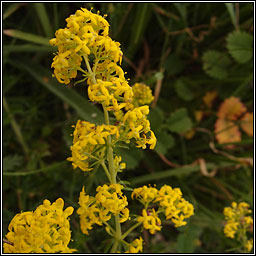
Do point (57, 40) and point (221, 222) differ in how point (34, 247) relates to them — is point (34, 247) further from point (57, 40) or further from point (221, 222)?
point (221, 222)

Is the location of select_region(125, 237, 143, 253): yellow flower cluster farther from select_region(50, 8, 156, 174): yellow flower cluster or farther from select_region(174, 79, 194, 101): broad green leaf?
select_region(174, 79, 194, 101): broad green leaf

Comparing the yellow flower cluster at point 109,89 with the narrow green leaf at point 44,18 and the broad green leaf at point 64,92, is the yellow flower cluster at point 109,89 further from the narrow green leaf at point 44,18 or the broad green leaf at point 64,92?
the narrow green leaf at point 44,18

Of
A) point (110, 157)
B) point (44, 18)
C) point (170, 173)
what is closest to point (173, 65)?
point (170, 173)

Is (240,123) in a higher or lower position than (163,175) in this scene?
higher

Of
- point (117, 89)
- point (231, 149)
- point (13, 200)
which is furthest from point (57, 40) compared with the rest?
point (231, 149)

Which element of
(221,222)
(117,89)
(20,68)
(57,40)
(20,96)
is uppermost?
(20,68)

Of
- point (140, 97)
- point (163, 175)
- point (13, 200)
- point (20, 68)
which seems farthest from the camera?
point (20, 68)

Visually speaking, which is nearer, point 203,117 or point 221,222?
point 221,222

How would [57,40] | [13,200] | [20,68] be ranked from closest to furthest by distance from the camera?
[57,40] < [13,200] < [20,68]
